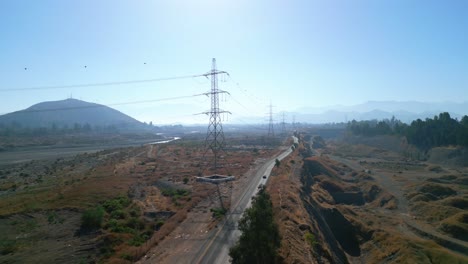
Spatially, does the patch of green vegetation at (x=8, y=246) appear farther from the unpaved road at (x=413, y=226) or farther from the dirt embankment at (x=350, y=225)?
the unpaved road at (x=413, y=226)

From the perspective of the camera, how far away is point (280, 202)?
115ft

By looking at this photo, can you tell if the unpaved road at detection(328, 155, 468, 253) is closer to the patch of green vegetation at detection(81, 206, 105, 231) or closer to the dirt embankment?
the dirt embankment

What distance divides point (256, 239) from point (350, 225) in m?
29.6

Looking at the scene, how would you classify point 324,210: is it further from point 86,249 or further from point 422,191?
point 86,249

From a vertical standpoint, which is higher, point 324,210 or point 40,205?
point 40,205

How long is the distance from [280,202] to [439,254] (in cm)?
1699

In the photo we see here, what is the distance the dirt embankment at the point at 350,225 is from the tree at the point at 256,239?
3.91 m

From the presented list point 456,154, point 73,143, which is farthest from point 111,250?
point 73,143

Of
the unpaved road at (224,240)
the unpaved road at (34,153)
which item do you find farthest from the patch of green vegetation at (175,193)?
the unpaved road at (34,153)

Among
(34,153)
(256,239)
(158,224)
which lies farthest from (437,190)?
(34,153)

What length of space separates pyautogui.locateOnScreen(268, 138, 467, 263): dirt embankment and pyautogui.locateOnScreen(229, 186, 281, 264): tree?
391cm

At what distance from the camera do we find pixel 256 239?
56.3 feet

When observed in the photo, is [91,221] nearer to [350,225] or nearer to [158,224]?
[158,224]

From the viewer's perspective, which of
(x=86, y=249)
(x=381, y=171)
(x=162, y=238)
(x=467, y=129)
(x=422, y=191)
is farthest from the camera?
(x=467, y=129)
